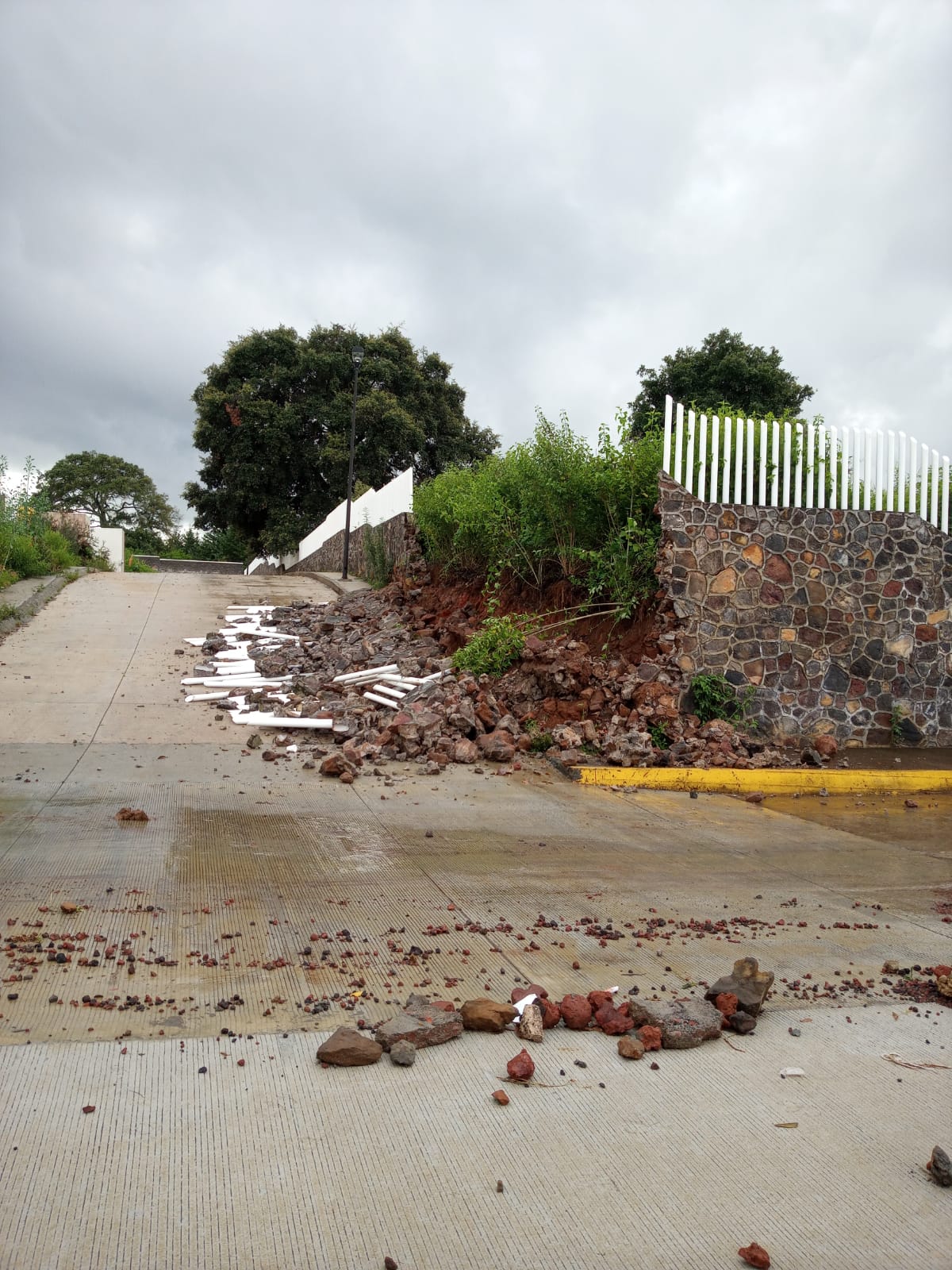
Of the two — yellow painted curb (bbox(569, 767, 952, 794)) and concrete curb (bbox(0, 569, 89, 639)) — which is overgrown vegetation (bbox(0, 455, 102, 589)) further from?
yellow painted curb (bbox(569, 767, 952, 794))

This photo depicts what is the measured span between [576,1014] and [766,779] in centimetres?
599

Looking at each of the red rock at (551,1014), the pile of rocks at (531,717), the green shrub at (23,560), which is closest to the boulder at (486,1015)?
the red rock at (551,1014)

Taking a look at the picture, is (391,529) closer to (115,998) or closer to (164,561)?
(115,998)

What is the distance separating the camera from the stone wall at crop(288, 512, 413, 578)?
18094 mm

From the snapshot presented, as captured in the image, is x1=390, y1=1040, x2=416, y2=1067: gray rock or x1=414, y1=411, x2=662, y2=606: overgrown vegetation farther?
x1=414, y1=411, x2=662, y2=606: overgrown vegetation

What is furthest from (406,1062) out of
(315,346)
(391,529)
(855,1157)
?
(315,346)

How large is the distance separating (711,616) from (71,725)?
6.83 metres

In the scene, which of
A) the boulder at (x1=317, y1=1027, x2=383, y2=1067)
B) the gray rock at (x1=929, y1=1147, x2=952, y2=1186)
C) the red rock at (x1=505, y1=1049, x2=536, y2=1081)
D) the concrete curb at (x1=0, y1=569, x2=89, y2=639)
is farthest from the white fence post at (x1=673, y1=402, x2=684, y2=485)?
the concrete curb at (x1=0, y1=569, x2=89, y2=639)

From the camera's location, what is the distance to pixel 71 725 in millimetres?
9406

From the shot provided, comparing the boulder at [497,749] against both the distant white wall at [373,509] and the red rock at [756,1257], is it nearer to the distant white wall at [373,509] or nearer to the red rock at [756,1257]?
the red rock at [756,1257]

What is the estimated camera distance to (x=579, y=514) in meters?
10.9

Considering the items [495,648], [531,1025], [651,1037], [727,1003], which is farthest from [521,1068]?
[495,648]

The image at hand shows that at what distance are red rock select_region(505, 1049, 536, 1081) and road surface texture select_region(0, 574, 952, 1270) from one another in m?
0.05

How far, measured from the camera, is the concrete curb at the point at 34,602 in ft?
45.5
